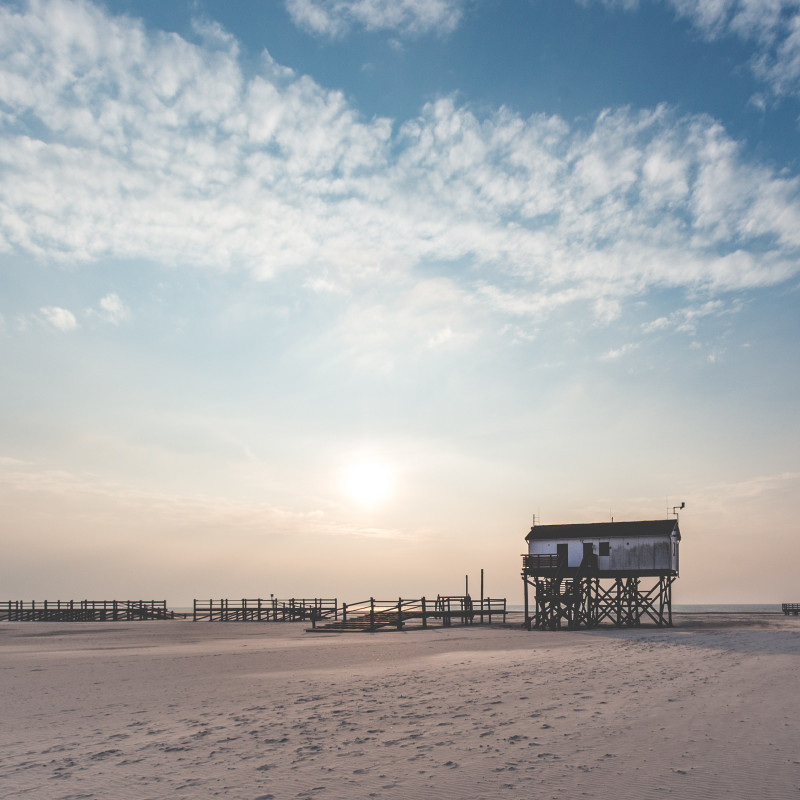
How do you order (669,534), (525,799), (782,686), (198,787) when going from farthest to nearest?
(669,534), (782,686), (198,787), (525,799)

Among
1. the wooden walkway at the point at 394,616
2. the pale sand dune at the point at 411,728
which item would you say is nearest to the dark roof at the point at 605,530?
the wooden walkway at the point at 394,616

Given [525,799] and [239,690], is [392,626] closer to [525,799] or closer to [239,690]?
[239,690]

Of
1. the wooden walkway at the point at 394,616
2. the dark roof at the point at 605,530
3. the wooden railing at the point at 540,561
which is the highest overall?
the dark roof at the point at 605,530

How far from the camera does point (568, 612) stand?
46156 millimetres

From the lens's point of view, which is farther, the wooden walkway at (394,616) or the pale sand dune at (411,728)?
the wooden walkway at (394,616)

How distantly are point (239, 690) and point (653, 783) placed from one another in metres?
11.8

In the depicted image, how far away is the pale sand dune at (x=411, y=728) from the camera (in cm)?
921

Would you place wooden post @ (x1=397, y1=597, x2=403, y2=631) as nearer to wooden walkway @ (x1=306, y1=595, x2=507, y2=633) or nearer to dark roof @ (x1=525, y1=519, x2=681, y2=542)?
wooden walkway @ (x1=306, y1=595, x2=507, y2=633)

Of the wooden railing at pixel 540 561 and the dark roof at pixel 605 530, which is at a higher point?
the dark roof at pixel 605 530

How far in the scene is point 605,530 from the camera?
4750 cm

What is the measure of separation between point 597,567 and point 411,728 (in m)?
37.1

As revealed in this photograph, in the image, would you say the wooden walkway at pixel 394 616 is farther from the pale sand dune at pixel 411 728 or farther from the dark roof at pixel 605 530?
the pale sand dune at pixel 411 728

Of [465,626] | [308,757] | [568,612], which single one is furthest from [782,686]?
[465,626]

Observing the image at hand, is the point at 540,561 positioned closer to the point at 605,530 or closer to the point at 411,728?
the point at 605,530
